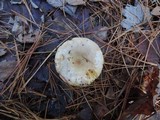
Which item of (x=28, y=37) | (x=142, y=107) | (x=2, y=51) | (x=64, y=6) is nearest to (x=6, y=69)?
(x=2, y=51)

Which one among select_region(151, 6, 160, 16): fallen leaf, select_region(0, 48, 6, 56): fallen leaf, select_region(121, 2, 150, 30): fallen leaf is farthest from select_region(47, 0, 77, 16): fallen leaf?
select_region(151, 6, 160, 16): fallen leaf

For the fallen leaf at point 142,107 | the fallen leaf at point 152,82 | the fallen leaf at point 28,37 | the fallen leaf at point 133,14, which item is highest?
the fallen leaf at point 133,14

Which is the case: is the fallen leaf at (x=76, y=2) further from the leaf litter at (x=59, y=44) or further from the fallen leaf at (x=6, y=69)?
the fallen leaf at (x=6, y=69)

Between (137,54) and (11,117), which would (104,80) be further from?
(11,117)

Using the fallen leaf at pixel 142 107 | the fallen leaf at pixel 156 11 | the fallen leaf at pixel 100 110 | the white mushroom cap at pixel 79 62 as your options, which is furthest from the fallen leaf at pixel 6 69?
the fallen leaf at pixel 156 11

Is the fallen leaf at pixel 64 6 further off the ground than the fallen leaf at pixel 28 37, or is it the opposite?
the fallen leaf at pixel 64 6

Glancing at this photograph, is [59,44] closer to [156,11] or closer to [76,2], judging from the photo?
[76,2]

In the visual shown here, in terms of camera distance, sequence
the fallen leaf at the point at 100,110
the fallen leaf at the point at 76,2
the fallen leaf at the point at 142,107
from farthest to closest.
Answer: the fallen leaf at the point at 76,2, the fallen leaf at the point at 100,110, the fallen leaf at the point at 142,107

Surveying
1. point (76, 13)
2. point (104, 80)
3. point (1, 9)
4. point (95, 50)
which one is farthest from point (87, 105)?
point (1, 9)
